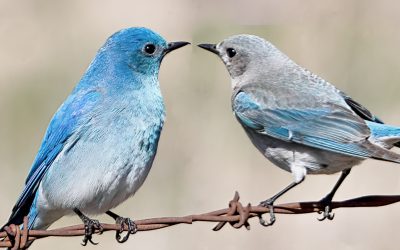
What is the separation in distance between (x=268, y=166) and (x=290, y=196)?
355mm

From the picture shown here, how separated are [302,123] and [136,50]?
4.38 ft

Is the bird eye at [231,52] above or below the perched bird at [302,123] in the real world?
above

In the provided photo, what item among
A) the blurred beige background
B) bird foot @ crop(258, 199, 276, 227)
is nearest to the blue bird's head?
bird foot @ crop(258, 199, 276, 227)

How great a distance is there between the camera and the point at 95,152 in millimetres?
7500

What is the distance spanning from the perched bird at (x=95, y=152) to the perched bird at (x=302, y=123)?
2.42ft

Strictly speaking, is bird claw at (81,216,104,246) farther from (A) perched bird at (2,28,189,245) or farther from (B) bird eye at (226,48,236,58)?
(B) bird eye at (226,48,236,58)

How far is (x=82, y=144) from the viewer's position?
24.9ft

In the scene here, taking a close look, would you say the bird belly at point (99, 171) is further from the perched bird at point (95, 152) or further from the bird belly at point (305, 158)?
the bird belly at point (305, 158)

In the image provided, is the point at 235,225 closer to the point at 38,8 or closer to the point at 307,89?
the point at 307,89

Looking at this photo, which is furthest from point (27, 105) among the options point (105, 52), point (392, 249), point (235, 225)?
point (235, 225)

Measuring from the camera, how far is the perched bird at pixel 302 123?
743cm

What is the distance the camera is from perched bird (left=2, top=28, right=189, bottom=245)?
24.6 ft

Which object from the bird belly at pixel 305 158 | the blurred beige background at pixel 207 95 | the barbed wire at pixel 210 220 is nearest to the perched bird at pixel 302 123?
the bird belly at pixel 305 158

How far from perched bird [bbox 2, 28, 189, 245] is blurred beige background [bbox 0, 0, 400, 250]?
94.8 inches
